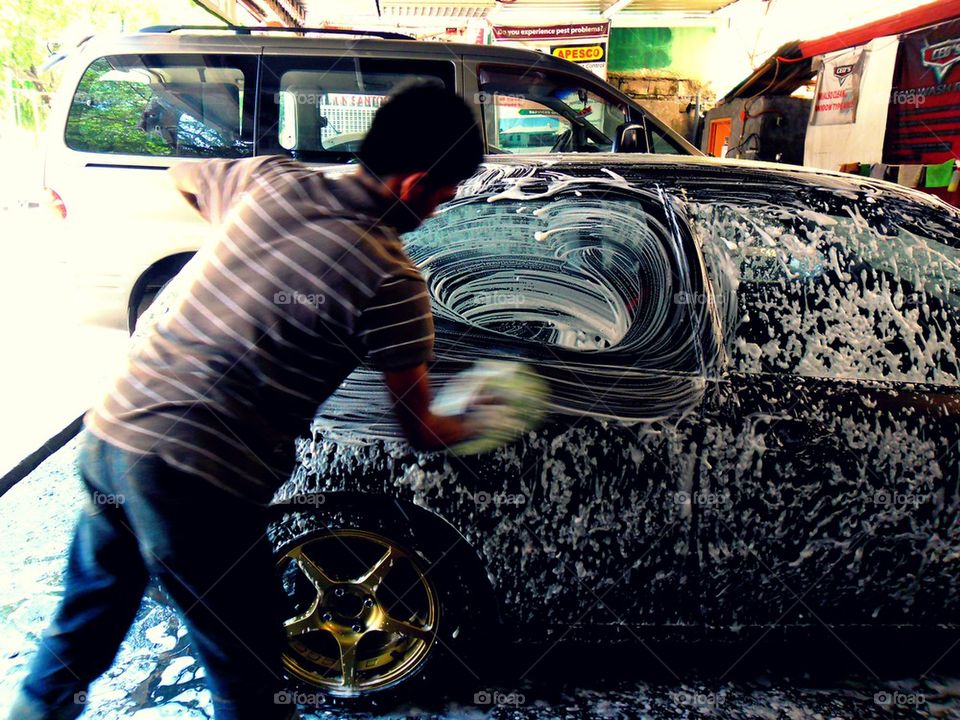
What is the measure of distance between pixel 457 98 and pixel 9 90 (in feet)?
46.8

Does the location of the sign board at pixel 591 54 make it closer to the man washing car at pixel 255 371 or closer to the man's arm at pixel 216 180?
the man's arm at pixel 216 180

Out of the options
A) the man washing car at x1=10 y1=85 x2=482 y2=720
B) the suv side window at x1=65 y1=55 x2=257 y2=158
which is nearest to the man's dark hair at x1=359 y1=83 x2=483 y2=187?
the man washing car at x1=10 y1=85 x2=482 y2=720

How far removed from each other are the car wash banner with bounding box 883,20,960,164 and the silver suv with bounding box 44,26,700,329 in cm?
326

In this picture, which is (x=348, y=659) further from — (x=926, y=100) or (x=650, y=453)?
(x=926, y=100)

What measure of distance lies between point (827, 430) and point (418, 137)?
134cm

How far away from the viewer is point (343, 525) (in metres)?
1.89

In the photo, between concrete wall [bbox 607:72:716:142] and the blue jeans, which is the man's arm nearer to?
the blue jeans

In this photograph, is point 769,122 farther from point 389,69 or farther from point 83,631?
point 83,631

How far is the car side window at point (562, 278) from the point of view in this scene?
1.94 meters

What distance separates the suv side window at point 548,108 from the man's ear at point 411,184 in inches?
138

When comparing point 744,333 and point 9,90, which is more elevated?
point 9,90

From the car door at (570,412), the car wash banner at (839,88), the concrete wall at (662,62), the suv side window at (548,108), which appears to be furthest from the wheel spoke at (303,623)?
the concrete wall at (662,62)

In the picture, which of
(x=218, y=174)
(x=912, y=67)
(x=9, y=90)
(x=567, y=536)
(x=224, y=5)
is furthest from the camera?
(x=9, y=90)

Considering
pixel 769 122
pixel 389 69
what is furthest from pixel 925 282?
pixel 769 122
